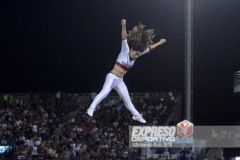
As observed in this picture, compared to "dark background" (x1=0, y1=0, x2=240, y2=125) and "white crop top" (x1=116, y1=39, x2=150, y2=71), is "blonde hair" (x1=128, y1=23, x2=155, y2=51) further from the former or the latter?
"dark background" (x1=0, y1=0, x2=240, y2=125)

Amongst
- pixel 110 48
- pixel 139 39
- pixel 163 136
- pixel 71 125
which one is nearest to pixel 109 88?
pixel 139 39

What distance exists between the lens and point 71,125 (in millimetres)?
17656

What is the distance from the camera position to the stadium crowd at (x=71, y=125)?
655 inches

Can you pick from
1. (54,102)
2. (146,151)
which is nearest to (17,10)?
(54,102)

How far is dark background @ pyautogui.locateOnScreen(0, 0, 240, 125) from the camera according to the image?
1847 centimetres

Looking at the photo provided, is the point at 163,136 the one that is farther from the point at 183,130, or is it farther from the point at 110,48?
the point at 110,48

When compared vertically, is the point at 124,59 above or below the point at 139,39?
below

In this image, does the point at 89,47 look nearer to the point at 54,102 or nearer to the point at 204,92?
the point at 54,102

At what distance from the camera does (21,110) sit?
1884 centimetres

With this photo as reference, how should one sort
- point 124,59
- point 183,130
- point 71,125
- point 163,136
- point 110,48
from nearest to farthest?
point 124,59, point 183,130, point 163,136, point 71,125, point 110,48

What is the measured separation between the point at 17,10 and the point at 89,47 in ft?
9.26

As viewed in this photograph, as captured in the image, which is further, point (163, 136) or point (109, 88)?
point (163, 136)

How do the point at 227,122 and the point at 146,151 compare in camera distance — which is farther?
the point at 227,122

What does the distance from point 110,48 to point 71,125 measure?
338 centimetres
